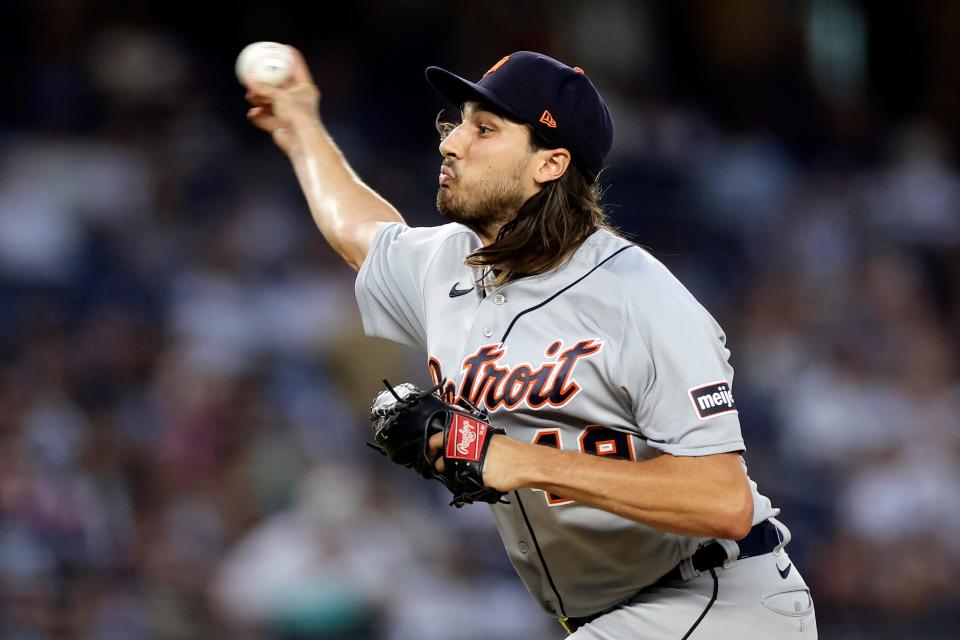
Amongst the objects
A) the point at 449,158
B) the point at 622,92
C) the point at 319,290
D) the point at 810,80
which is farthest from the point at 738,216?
the point at 449,158

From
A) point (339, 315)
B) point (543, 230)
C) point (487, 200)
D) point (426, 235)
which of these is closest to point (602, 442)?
point (543, 230)

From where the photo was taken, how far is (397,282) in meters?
3.55

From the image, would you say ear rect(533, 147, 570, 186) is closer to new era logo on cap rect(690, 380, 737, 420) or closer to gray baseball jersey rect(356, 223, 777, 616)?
gray baseball jersey rect(356, 223, 777, 616)

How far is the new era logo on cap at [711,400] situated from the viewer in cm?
284

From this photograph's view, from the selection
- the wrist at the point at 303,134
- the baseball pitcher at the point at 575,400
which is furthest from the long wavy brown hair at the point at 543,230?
the wrist at the point at 303,134

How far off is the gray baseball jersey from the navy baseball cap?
253 millimetres

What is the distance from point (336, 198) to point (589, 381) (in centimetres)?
117

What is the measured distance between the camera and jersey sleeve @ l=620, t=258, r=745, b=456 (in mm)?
2840

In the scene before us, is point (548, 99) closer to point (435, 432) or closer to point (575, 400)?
point (575, 400)

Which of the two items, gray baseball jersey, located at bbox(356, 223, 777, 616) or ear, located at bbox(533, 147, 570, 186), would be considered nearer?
gray baseball jersey, located at bbox(356, 223, 777, 616)

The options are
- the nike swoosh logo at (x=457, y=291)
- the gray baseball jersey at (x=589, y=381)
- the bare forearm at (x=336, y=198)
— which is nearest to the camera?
the gray baseball jersey at (x=589, y=381)

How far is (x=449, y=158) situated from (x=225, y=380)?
14.1ft

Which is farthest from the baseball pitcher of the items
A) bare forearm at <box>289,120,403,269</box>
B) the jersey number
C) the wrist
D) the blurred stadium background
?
the blurred stadium background

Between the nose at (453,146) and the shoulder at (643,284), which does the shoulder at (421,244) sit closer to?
the nose at (453,146)
